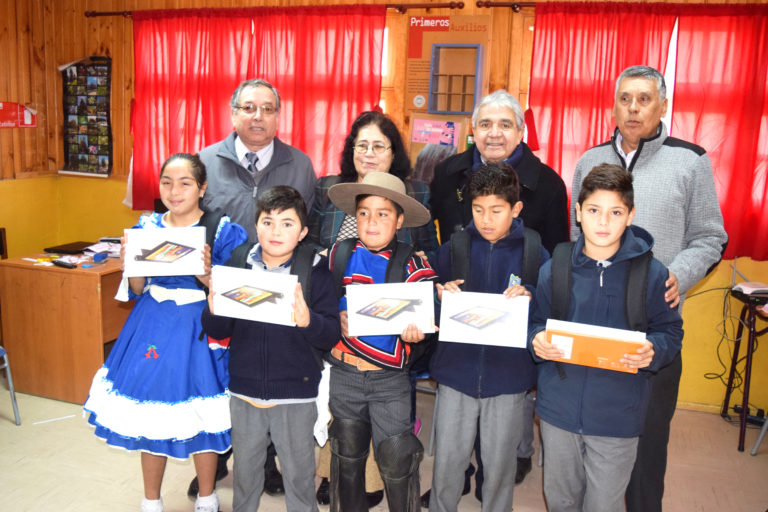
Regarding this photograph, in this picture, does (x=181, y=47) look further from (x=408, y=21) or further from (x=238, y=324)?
(x=238, y=324)

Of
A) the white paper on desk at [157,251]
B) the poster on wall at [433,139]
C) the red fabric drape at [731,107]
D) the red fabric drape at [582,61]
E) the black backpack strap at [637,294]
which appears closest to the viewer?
the black backpack strap at [637,294]

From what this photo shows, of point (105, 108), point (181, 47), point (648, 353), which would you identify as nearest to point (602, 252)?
point (648, 353)

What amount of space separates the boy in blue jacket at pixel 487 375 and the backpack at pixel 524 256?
1cm

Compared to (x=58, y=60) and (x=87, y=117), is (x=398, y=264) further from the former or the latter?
(x=58, y=60)

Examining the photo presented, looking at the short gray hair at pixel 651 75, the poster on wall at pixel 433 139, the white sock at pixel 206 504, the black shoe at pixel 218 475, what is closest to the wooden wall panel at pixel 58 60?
the poster on wall at pixel 433 139

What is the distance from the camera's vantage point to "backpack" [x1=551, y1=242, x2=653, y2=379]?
76.6 inches

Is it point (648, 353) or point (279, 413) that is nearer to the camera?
point (648, 353)

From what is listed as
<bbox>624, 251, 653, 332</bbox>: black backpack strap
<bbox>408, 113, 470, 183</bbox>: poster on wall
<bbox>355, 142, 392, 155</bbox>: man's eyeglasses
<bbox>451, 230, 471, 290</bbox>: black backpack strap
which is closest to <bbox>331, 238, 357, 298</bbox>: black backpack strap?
<bbox>451, 230, 471, 290</bbox>: black backpack strap

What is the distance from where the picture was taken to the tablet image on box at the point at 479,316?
2.00 m

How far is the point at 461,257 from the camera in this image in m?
2.20

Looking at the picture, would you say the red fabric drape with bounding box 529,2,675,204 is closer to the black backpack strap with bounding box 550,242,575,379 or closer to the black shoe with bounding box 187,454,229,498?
the black backpack strap with bounding box 550,242,575,379

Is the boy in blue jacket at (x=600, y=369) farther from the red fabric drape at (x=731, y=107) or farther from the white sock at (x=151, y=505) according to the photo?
the red fabric drape at (x=731, y=107)

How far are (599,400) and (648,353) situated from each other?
239 millimetres

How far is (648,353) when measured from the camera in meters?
1.85
